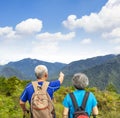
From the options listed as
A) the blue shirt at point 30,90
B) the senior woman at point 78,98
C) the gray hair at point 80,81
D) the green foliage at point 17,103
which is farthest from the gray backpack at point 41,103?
the green foliage at point 17,103

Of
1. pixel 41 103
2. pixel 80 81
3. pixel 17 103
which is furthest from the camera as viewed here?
pixel 17 103

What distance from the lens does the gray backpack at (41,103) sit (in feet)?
24.9

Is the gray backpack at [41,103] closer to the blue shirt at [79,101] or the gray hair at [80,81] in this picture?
the blue shirt at [79,101]

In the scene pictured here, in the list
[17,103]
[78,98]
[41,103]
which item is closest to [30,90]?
[41,103]

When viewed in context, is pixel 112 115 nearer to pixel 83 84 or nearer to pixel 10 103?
pixel 10 103

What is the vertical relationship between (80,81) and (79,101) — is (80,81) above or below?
above

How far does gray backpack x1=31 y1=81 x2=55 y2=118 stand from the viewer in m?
7.60

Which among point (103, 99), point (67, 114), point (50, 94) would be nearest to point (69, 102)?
point (67, 114)

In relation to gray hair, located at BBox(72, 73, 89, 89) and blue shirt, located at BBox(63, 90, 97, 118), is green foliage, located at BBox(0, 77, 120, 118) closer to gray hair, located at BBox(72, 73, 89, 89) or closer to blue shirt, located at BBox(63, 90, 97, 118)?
blue shirt, located at BBox(63, 90, 97, 118)

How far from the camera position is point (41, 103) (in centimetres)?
764

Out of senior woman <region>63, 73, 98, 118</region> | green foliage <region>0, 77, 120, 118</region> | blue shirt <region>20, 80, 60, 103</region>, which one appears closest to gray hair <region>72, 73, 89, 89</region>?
senior woman <region>63, 73, 98, 118</region>

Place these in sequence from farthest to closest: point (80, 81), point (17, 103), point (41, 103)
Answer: point (17, 103) → point (41, 103) → point (80, 81)

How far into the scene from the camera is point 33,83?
7691 millimetres

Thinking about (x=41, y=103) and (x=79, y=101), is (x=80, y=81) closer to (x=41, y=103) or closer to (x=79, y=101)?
(x=79, y=101)
